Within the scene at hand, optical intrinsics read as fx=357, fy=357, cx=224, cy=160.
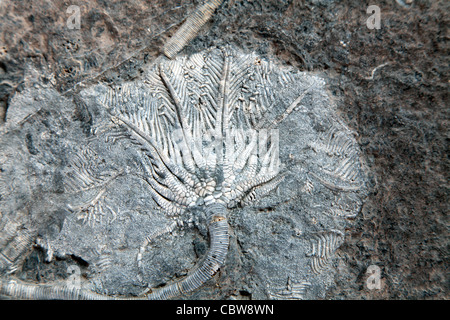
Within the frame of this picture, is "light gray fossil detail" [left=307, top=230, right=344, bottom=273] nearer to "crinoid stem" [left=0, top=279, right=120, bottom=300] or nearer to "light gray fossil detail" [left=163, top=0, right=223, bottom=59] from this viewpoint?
"crinoid stem" [left=0, top=279, right=120, bottom=300]

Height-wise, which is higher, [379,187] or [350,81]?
[350,81]

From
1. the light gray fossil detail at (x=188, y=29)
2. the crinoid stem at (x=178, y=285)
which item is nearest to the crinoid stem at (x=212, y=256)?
the crinoid stem at (x=178, y=285)

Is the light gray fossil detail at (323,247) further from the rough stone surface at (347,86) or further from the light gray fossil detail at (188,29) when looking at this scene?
the light gray fossil detail at (188,29)

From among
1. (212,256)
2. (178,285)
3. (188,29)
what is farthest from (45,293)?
(188,29)

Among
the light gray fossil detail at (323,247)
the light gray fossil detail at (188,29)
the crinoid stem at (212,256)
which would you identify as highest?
the light gray fossil detail at (188,29)

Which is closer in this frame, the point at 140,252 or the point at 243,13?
the point at 140,252

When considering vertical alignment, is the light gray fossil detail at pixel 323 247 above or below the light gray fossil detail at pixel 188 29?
below

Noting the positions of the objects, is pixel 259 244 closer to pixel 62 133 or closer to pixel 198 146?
pixel 198 146

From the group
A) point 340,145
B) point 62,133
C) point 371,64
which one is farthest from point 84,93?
point 371,64
